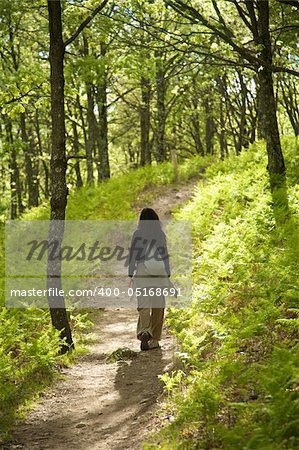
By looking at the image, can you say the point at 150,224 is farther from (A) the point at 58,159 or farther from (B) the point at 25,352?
(B) the point at 25,352

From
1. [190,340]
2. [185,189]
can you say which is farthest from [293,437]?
[185,189]

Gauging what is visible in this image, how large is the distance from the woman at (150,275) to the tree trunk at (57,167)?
1440 millimetres

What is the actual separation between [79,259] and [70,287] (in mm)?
2788

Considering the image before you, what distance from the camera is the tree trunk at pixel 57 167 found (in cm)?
866

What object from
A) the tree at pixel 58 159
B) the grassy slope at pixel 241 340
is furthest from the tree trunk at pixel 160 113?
the tree at pixel 58 159

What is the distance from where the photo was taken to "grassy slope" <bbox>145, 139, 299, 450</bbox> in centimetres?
443

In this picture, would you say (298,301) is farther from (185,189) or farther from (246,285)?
(185,189)

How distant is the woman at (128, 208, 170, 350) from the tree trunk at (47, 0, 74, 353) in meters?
1.44

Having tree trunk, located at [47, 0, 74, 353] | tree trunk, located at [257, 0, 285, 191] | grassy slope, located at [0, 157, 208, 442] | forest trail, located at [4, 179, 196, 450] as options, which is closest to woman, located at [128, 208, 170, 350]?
forest trail, located at [4, 179, 196, 450]

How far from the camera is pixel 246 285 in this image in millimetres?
8531

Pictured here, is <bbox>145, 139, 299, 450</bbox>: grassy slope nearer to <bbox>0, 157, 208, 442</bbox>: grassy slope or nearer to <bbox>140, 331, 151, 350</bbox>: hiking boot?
<bbox>140, 331, 151, 350</bbox>: hiking boot

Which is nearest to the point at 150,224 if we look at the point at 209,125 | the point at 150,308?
the point at 150,308

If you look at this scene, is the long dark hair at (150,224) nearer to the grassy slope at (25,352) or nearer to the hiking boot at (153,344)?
the hiking boot at (153,344)

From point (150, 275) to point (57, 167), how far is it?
8.84 feet
